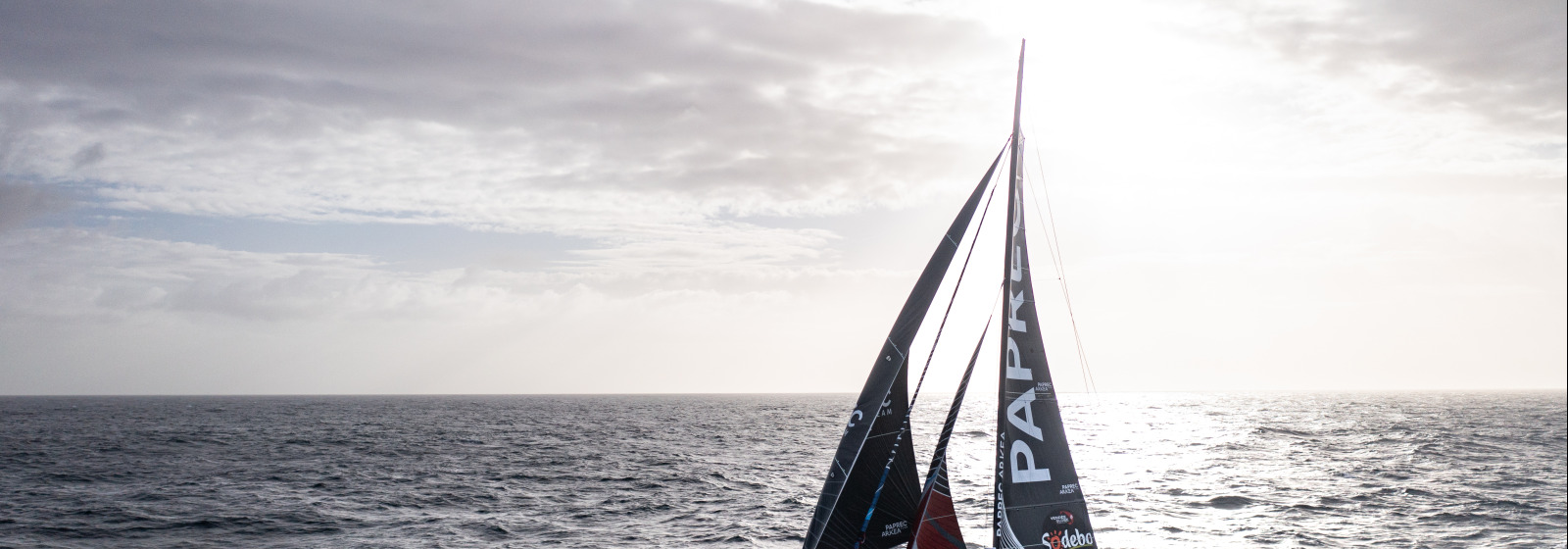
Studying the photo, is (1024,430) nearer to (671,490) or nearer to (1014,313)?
(1014,313)

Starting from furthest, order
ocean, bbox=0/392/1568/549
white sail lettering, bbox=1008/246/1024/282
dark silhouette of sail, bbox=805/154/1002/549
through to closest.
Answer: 1. ocean, bbox=0/392/1568/549
2. white sail lettering, bbox=1008/246/1024/282
3. dark silhouette of sail, bbox=805/154/1002/549

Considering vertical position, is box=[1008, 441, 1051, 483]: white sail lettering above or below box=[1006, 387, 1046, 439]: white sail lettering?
below

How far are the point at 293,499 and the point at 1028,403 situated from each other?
34.4m

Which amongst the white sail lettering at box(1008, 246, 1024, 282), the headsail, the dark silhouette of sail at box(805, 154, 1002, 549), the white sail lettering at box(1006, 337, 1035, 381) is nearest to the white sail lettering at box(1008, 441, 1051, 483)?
the headsail

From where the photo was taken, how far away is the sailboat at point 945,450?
44.4 ft

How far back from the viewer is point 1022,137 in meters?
14.1

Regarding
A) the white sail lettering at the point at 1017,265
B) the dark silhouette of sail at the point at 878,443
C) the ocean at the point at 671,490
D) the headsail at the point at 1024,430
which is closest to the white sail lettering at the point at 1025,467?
the headsail at the point at 1024,430

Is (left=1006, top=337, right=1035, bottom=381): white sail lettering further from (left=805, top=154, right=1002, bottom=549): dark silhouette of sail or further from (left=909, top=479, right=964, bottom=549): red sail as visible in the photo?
(left=909, top=479, right=964, bottom=549): red sail

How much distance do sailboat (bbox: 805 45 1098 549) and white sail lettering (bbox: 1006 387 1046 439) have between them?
0.06 ft

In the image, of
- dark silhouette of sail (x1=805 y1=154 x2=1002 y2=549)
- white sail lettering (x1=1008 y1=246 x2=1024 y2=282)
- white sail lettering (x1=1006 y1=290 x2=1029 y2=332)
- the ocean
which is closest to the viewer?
Result: dark silhouette of sail (x1=805 y1=154 x2=1002 y2=549)

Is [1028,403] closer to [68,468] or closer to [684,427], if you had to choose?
[68,468]

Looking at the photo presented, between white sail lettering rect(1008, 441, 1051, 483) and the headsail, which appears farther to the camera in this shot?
white sail lettering rect(1008, 441, 1051, 483)

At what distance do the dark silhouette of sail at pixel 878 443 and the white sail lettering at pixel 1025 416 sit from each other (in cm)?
167

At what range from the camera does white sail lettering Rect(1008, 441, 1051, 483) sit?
548 inches
